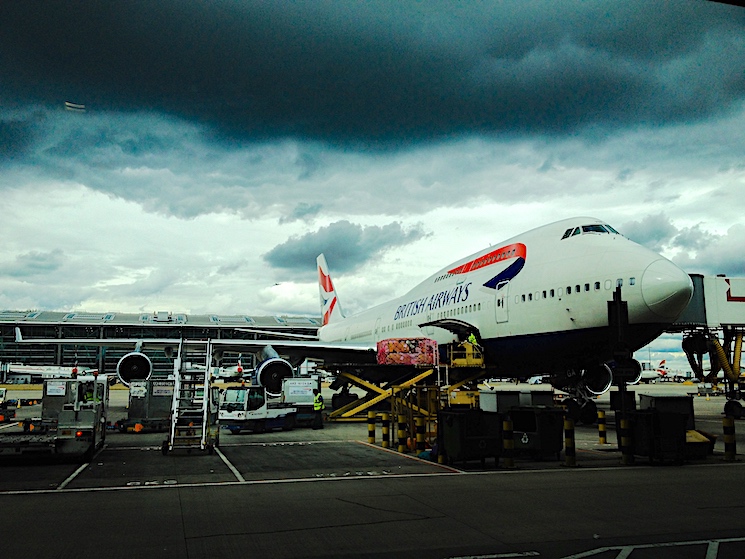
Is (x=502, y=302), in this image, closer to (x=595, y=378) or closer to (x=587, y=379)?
(x=587, y=379)

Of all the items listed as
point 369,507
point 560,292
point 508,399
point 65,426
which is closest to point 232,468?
point 65,426

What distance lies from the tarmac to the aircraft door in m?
7.42

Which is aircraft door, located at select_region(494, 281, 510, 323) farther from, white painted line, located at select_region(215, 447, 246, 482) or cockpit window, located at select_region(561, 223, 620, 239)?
white painted line, located at select_region(215, 447, 246, 482)

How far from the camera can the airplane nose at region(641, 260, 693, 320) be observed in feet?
55.9

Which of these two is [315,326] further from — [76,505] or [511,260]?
[76,505]

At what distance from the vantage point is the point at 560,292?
1930 centimetres

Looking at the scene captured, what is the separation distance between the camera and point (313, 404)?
78.3 feet

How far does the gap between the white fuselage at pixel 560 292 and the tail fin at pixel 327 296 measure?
75.7ft

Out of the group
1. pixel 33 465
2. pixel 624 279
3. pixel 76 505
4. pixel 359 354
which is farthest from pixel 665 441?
pixel 359 354

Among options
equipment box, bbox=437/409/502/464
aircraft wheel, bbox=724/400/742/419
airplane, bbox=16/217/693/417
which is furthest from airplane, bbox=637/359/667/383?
equipment box, bbox=437/409/502/464

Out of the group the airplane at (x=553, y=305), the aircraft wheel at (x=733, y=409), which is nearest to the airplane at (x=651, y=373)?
the aircraft wheel at (x=733, y=409)

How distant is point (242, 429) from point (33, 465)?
928 cm

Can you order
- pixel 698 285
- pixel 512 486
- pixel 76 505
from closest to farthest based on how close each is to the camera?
1. pixel 76 505
2. pixel 512 486
3. pixel 698 285

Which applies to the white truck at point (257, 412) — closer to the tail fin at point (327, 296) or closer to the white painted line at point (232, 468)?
the white painted line at point (232, 468)
